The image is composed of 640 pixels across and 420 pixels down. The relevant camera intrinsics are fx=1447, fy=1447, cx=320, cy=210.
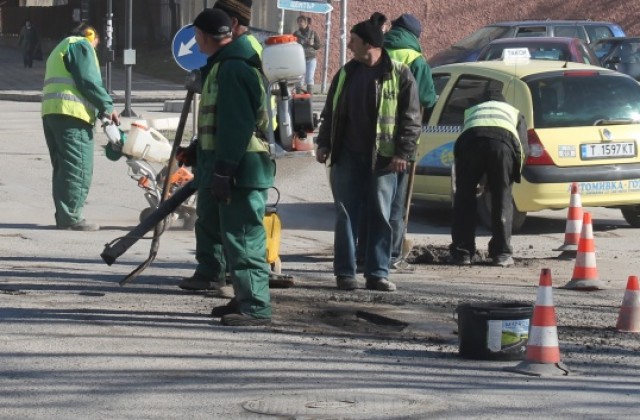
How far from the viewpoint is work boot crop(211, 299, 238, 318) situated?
8.45m

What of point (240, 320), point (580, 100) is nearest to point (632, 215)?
point (580, 100)

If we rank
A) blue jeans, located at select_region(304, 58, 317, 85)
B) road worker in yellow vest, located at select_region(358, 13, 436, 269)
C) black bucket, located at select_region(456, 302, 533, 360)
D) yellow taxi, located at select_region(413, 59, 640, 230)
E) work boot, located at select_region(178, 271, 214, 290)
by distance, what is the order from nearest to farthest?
black bucket, located at select_region(456, 302, 533, 360) < work boot, located at select_region(178, 271, 214, 290) < road worker in yellow vest, located at select_region(358, 13, 436, 269) < yellow taxi, located at select_region(413, 59, 640, 230) < blue jeans, located at select_region(304, 58, 317, 85)

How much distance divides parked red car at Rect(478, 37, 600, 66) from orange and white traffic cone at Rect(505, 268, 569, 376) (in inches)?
650

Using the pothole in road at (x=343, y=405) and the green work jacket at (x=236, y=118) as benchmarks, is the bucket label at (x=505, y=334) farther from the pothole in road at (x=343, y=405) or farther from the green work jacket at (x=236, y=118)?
the green work jacket at (x=236, y=118)

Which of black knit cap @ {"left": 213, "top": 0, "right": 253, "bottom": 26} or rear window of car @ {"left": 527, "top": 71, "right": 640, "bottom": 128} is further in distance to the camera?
rear window of car @ {"left": 527, "top": 71, "right": 640, "bottom": 128}

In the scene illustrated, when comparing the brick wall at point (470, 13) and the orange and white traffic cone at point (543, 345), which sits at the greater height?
the brick wall at point (470, 13)

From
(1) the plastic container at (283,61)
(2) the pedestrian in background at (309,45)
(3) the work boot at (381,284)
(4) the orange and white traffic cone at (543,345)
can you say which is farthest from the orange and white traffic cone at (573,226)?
(2) the pedestrian in background at (309,45)

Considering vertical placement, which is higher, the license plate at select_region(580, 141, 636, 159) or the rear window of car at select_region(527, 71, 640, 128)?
the rear window of car at select_region(527, 71, 640, 128)

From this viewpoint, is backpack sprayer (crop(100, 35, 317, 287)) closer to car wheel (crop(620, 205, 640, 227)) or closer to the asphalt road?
the asphalt road

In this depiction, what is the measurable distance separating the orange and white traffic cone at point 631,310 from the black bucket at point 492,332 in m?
1.05

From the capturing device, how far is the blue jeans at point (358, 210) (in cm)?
992

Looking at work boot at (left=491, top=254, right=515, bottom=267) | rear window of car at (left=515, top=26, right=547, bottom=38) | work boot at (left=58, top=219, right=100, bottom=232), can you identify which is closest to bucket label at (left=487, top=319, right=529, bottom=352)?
work boot at (left=491, top=254, right=515, bottom=267)

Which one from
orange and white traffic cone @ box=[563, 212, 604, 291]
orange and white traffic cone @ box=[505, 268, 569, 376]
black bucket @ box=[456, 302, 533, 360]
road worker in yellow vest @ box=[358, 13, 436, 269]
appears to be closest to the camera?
orange and white traffic cone @ box=[505, 268, 569, 376]

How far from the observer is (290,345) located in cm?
786
